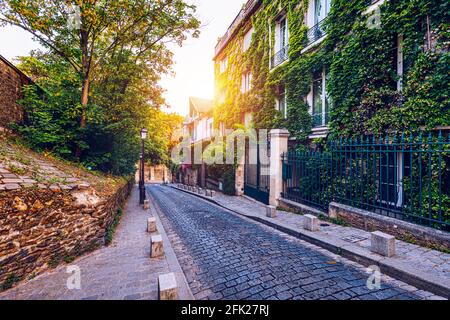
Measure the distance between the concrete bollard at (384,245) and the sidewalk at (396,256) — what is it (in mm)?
112

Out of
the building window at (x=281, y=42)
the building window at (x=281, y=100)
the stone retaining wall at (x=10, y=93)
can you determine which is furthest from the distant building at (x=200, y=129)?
the stone retaining wall at (x=10, y=93)

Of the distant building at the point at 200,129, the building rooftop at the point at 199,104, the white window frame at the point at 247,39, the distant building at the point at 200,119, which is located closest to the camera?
the white window frame at the point at 247,39

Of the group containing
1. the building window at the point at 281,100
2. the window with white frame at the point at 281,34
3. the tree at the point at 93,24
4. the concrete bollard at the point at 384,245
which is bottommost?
the concrete bollard at the point at 384,245

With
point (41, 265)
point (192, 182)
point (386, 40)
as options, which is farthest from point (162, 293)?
point (192, 182)

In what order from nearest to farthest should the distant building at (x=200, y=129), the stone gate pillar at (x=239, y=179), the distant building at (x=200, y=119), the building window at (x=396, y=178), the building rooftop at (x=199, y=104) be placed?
1. the building window at (x=396, y=178)
2. the stone gate pillar at (x=239, y=179)
3. the distant building at (x=200, y=129)
4. the distant building at (x=200, y=119)
5. the building rooftop at (x=199, y=104)

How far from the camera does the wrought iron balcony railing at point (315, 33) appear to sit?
8683mm

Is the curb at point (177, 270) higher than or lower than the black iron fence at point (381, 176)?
lower

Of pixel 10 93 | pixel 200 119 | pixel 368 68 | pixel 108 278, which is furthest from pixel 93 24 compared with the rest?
pixel 200 119

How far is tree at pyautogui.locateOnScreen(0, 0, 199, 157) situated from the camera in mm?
7273

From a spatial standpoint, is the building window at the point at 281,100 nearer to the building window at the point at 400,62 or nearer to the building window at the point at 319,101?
the building window at the point at 319,101

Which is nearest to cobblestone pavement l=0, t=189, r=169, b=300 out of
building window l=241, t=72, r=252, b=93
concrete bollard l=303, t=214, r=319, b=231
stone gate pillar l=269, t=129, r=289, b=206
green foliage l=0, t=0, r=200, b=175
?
concrete bollard l=303, t=214, r=319, b=231

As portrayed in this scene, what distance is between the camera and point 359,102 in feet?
22.8
